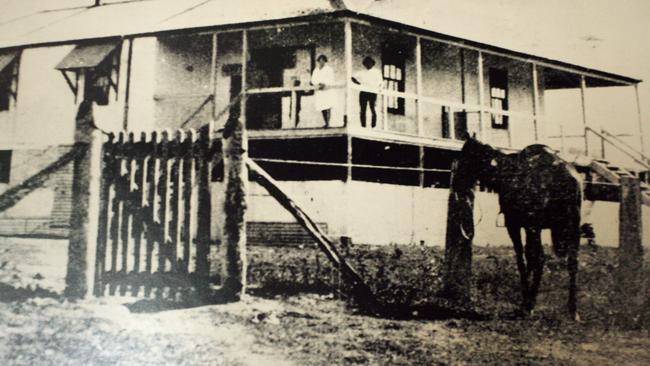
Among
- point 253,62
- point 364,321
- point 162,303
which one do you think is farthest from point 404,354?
point 253,62

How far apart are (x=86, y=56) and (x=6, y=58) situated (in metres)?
0.67

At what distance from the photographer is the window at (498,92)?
6078 millimetres

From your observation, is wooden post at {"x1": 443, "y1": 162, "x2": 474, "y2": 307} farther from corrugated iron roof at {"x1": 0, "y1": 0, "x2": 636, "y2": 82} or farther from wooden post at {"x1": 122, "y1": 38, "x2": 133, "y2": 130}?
wooden post at {"x1": 122, "y1": 38, "x2": 133, "y2": 130}

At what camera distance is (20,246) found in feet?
12.0

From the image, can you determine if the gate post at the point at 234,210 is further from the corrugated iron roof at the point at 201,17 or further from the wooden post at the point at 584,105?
the wooden post at the point at 584,105

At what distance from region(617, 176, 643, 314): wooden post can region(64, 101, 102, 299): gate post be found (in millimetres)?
3251

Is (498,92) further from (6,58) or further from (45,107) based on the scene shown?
(6,58)

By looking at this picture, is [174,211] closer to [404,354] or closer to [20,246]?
[20,246]

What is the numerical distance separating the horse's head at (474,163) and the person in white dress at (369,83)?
7.97ft

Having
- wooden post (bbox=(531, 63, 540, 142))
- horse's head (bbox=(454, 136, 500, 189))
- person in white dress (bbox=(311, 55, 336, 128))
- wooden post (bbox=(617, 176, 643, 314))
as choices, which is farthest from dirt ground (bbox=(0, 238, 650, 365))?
person in white dress (bbox=(311, 55, 336, 128))

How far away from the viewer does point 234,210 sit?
335 cm

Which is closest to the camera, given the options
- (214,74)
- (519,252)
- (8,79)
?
(519,252)

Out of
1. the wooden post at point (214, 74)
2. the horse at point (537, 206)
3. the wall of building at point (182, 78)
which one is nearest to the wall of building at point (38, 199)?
the wall of building at point (182, 78)

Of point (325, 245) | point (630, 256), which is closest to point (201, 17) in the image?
point (325, 245)
